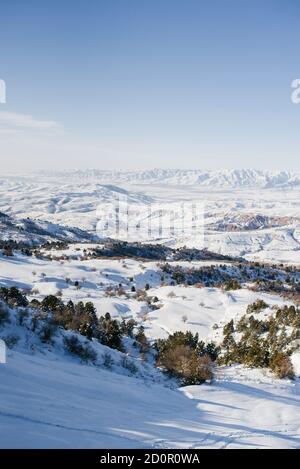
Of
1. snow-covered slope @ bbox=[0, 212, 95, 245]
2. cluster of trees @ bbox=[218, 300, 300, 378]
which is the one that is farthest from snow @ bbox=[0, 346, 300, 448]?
snow-covered slope @ bbox=[0, 212, 95, 245]

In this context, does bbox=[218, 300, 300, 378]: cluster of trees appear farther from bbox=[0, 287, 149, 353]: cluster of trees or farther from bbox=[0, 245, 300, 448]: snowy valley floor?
bbox=[0, 287, 149, 353]: cluster of trees

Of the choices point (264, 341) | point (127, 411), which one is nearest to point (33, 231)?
point (264, 341)

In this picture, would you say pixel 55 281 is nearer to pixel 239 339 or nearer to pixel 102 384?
pixel 239 339

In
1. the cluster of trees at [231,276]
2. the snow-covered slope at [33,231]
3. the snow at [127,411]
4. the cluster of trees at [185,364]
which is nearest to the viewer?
the snow at [127,411]

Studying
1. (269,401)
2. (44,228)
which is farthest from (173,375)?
(44,228)

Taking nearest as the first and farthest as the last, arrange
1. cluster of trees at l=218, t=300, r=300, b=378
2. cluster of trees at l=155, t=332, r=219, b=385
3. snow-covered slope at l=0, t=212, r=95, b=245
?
cluster of trees at l=155, t=332, r=219, b=385 → cluster of trees at l=218, t=300, r=300, b=378 → snow-covered slope at l=0, t=212, r=95, b=245

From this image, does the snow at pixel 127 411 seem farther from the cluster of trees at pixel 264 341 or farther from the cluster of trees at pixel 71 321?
the cluster of trees at pixel 71 321

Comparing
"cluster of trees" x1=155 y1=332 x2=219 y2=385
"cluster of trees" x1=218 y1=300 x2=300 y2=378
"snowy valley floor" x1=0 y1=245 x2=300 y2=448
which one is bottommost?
"cluster of trees" x1=218 y1=300 x2=300 y2=378

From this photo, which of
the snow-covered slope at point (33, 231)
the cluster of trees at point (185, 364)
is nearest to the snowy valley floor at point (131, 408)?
the cluster of trees at point (185, 364)
